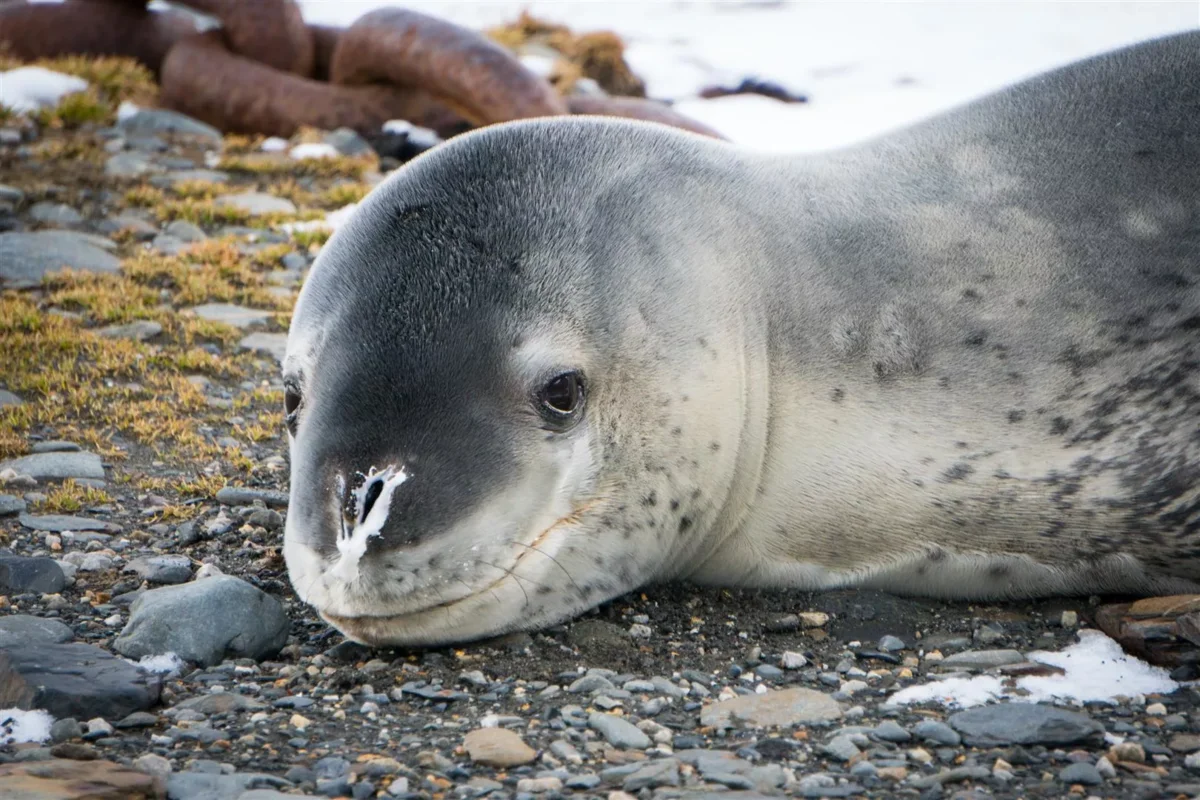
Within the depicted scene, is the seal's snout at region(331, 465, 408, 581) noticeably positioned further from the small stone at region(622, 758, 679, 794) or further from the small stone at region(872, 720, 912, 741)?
the small stone at region(872, 720, 912, 741)

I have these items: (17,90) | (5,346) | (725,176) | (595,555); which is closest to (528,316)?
(595,555)

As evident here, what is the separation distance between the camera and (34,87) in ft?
25.3

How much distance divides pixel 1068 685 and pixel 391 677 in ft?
4.57

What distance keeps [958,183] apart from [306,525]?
1.84 metres

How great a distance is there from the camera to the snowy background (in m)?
8.02

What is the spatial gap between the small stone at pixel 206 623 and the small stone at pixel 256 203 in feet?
12.7

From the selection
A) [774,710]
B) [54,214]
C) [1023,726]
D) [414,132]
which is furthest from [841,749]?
[414,132]

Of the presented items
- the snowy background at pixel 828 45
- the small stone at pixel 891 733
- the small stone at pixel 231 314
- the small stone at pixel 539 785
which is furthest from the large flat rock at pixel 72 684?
the snowy background at pixel 828 45

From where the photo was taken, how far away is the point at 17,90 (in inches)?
300

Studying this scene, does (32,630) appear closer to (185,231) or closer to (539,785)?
(539,785)

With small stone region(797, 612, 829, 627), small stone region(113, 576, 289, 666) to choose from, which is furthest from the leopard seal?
small stone region(113, 576, 289, 666)

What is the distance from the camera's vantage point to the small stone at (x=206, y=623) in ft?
10.0

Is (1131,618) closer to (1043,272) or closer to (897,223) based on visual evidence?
(1043,272)

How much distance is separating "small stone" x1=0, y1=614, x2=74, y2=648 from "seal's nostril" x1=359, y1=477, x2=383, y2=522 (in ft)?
2.49
